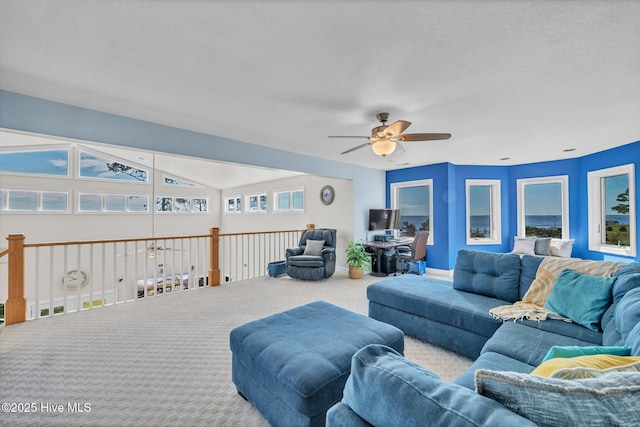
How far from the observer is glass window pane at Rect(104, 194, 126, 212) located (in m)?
7.75

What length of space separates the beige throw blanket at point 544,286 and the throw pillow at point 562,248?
11.4 feet

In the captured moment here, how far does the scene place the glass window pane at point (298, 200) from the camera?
692cm

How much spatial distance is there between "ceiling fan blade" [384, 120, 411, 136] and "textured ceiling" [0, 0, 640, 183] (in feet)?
0.74

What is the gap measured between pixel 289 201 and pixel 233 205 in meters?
3.47

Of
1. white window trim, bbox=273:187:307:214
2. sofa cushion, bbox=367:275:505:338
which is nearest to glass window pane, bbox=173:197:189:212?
white window trim, bbox=273:187:307:214

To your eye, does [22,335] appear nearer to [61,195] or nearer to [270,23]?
[270,23]

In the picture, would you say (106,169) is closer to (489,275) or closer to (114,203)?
(114,203)

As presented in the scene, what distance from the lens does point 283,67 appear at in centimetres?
191

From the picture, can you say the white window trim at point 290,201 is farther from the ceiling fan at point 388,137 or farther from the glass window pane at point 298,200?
the ceiling fan at point 388,137

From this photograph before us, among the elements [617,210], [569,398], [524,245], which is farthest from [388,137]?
[617,210]

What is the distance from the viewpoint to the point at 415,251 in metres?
4.93

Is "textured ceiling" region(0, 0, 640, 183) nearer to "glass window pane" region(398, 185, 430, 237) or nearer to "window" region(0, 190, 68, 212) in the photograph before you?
"glass window pane" region(398, 185, 430, 237)

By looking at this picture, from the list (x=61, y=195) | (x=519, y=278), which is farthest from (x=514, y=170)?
(x=61, y=195)

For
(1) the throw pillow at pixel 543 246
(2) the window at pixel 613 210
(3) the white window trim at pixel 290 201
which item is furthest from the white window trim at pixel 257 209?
(2) the window at pixel 613 210
